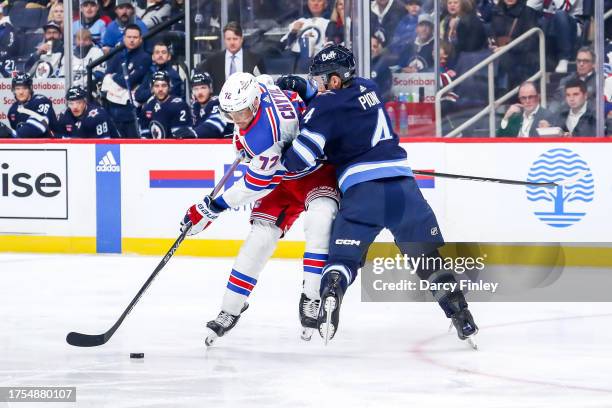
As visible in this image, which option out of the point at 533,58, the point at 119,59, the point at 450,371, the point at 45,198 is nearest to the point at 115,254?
the point at 45,198

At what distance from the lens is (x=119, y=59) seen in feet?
27.9

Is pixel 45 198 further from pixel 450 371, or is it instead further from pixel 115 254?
pixel 450 371

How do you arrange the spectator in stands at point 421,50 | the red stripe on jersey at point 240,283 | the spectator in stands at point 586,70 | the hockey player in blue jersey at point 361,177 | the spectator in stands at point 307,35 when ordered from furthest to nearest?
1. the spectator in stands at point 307,35
2. the spectator in stands at point 421,50
3. the spectator in stands at point 586,70
4. the red stripe on jersey at point 240,283
5. the hockey player in blue jersey at point 361,177

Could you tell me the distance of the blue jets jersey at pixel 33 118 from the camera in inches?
330

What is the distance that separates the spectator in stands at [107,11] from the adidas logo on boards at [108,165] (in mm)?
1118

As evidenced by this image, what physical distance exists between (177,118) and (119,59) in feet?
2.61

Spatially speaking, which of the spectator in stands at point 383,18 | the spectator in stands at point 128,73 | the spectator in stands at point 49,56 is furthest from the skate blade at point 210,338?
the spectator in stands at point 49,56

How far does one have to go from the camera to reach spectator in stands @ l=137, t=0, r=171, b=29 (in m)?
8.32

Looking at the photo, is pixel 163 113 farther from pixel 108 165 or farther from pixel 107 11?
pixel 107 11

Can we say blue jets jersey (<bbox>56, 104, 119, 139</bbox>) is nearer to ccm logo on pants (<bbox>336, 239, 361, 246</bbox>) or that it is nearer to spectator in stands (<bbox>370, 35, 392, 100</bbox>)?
spectator in stands (<bbox>370, 35, 392, 100</bbox>)

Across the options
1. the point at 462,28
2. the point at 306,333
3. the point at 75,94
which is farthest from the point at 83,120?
the point at 306,333

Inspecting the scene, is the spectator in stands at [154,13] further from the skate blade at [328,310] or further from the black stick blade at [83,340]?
the skate blade at [328,310]

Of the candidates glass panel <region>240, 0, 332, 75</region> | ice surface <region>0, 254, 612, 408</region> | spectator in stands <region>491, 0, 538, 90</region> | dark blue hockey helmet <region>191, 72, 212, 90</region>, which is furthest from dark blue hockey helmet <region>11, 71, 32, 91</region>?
spectator in stands <region>491, 0, 538, 90</region>

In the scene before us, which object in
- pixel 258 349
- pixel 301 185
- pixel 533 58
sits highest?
pixel 533 58
